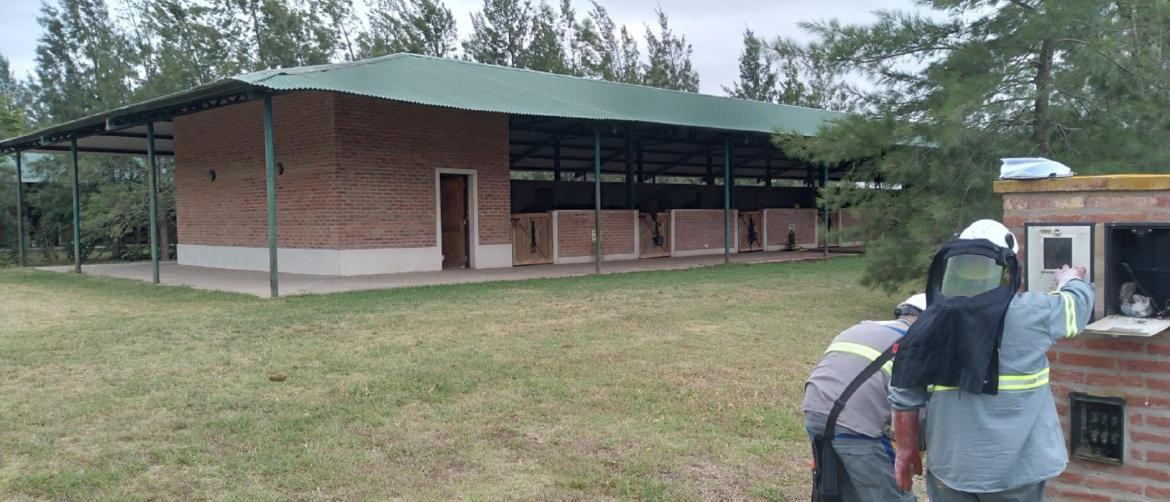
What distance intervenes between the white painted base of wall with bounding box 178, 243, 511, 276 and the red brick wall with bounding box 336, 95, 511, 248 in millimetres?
173

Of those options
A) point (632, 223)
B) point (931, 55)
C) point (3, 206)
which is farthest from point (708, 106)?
point (3, 206)

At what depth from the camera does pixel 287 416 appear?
5.00 m

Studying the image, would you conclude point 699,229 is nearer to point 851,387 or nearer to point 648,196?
point 648,196

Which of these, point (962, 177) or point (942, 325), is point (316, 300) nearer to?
point (962, 177)

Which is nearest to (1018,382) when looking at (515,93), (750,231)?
(515,93)

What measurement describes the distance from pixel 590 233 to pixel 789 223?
8.02 meters

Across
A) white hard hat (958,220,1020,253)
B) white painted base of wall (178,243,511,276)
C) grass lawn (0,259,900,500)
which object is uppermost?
white hard hat (958,220,1020,253)

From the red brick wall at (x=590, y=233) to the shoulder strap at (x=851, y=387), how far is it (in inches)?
599

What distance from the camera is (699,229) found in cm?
2095

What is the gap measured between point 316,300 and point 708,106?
11390mm

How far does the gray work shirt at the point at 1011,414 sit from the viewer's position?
2275 millimetres

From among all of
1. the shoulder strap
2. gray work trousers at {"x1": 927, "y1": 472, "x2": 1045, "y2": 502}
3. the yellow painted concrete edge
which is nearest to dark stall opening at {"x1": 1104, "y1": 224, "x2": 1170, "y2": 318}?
the yellow painted concrete edge

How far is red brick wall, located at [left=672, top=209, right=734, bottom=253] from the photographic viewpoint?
20.4 m

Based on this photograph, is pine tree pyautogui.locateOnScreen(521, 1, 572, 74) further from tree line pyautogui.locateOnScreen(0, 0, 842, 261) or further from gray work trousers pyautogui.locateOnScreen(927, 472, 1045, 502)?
gray work trousers pyautogui.locateOnScreen(927, 472, 1045, 502)
